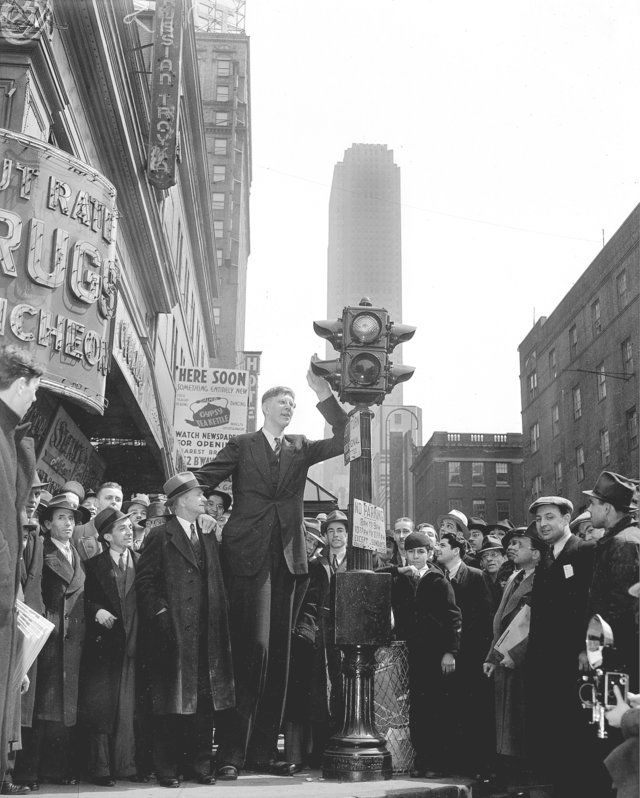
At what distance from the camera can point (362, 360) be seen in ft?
21.8

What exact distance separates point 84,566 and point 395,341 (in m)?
3.01

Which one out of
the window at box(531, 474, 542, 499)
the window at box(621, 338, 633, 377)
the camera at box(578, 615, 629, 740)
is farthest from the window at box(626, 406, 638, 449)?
the camera at box(578, 615, 629, 740)

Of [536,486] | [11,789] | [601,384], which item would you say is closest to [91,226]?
[11,789]

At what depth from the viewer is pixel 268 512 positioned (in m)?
6.46

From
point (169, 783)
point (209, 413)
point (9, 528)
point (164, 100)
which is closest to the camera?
point (9, 528)

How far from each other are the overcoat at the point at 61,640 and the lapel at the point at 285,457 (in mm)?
1664

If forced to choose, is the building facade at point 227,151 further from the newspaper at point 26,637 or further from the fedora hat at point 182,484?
the newspaper at point 26,637

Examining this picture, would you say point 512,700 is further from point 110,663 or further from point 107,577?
point 107,577

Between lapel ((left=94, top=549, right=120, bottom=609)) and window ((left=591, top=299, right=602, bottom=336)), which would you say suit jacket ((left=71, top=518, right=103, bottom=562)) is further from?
window ((left=591, top=299, right=602, bottom=336))

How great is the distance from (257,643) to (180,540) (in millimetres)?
935

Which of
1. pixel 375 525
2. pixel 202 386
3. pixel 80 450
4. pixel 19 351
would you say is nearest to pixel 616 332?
pixel 202 386

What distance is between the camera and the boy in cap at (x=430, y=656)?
6.89 metres

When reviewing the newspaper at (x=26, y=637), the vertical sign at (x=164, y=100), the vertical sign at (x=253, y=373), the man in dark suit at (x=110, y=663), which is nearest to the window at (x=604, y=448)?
the vertical sign at (x=253, y=373)

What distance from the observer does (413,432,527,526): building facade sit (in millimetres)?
72688
